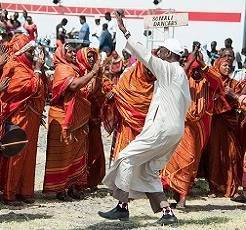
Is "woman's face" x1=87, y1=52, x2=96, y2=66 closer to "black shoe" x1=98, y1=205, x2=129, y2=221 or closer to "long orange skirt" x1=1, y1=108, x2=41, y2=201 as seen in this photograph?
"long orange skirt" x1=1, y1=108, x2=41, y2=201

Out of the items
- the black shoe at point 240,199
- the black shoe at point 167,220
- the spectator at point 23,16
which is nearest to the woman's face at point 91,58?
the black shoe at point 167,220

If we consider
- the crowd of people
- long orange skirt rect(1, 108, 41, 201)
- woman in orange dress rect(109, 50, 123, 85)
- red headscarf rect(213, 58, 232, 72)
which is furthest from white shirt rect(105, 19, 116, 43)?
long orange skirt rect(1, 108, 41, 201)

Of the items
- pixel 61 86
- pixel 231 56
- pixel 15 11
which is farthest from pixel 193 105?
pixel 15 11

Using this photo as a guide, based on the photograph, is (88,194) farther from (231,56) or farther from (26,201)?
(231,56)

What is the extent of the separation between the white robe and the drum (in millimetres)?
1052

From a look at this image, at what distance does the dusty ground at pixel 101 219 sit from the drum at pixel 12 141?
2.37 feet

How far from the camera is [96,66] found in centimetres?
886

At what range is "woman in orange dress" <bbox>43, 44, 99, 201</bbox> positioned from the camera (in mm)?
9163

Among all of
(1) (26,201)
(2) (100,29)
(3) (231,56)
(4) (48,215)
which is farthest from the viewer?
(2) (100,29)

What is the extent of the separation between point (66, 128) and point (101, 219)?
4.74ft

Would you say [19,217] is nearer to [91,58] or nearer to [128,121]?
[128,121]

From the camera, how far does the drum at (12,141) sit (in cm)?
799

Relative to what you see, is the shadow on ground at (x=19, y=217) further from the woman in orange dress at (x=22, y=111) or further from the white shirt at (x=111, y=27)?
the white shirt at (x=111, y=27)

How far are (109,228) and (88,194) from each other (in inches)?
86.8
